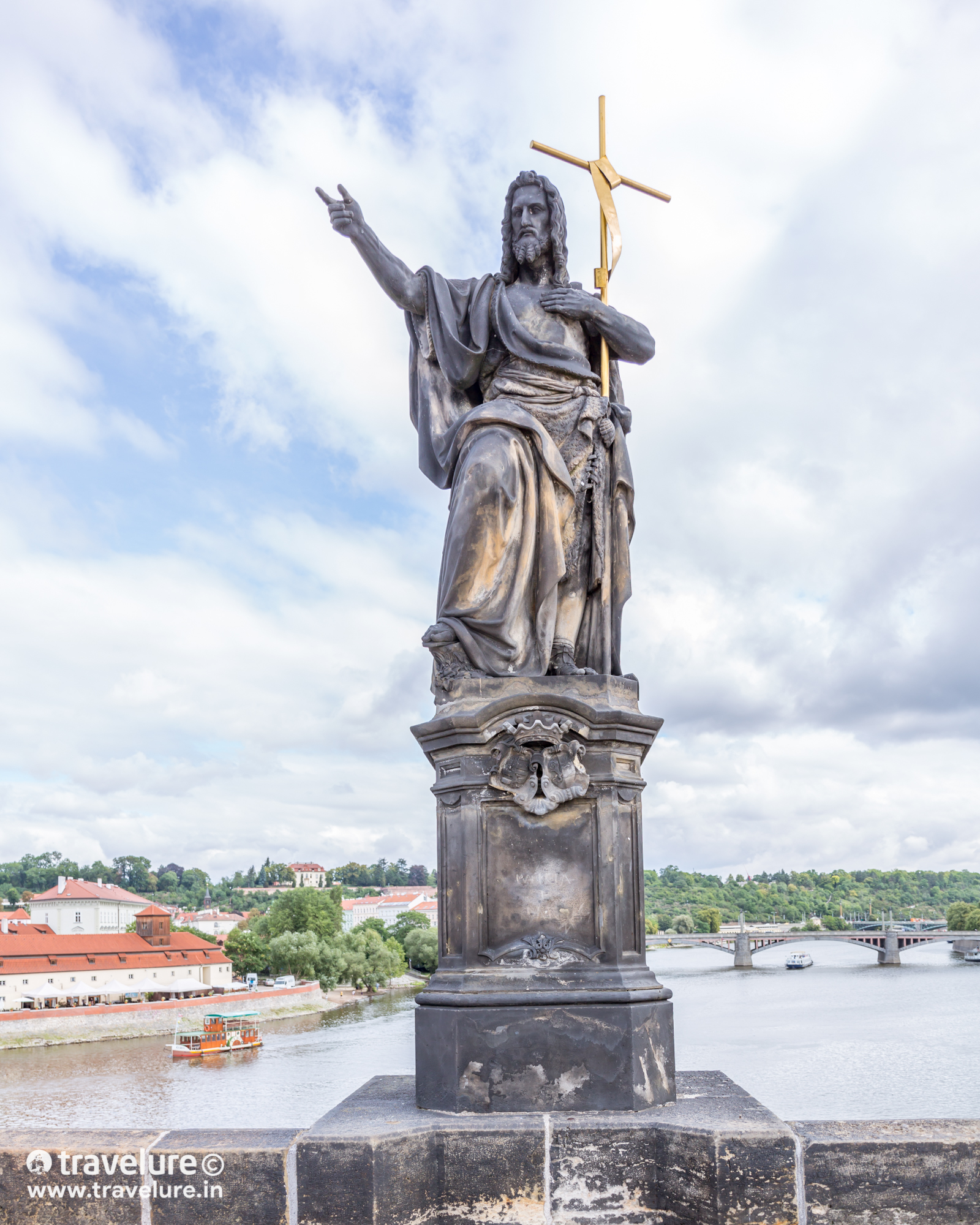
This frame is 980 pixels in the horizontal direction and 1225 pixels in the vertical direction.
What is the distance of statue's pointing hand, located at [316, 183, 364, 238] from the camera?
555cm

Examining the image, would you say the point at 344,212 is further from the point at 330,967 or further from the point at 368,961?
the point at 368,961

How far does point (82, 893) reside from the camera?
343ft

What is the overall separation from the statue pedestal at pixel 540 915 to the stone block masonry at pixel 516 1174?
10.4 inches

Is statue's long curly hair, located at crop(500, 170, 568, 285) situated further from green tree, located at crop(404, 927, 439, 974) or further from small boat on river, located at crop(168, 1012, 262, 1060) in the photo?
green tree, located at crop(404, 927, 439, 974)

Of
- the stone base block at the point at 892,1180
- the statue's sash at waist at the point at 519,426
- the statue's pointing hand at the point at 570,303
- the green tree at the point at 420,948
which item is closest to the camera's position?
the stone base block at the point at 892,1180

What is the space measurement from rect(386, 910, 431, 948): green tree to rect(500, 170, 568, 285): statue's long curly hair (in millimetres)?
92758

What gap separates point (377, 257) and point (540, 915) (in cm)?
328

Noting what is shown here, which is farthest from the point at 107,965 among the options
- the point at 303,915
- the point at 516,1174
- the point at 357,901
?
the point at 357,901

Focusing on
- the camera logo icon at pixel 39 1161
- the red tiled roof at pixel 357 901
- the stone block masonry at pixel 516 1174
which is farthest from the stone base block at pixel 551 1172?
the red tiled roof at pixel 357 901

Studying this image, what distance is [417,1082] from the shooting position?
174 inches

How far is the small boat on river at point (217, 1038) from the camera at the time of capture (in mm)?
50156

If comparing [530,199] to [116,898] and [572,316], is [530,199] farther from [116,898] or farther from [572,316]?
[116,898]

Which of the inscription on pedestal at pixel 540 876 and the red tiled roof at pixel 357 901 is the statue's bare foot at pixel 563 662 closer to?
the inscription on pedestal at pixel 540 876

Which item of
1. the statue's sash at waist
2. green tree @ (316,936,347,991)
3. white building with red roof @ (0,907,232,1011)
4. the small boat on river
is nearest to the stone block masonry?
the statue's sash at waist
